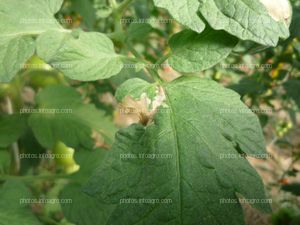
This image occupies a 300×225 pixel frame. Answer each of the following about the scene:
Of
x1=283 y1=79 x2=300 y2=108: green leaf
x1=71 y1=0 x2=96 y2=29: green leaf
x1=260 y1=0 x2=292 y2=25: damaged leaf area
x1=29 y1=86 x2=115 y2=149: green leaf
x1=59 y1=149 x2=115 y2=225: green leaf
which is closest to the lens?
x1=260 y1=0 x2=292 y2=25: damaged leaf area

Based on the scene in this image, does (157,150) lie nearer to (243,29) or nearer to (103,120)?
(243,29)

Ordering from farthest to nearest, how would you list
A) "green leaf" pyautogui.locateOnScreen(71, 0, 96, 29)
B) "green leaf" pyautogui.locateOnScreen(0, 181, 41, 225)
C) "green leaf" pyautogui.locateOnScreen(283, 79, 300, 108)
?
1. "green leaf" pyautogui.locateOnScreen(71, 0, 96, 29)
2. "green leaf" pyautogui.locateOnScreen(283, 79, 300, 108)
3. "green leaf" pyautogui.locateOnScreen(0, 181, 41, 225)

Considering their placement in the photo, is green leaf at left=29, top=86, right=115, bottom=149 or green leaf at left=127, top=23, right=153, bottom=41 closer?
green leaf at left=127, top=23, right=153, bottom=41

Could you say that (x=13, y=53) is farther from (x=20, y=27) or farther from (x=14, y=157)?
(x=14, y=157)
